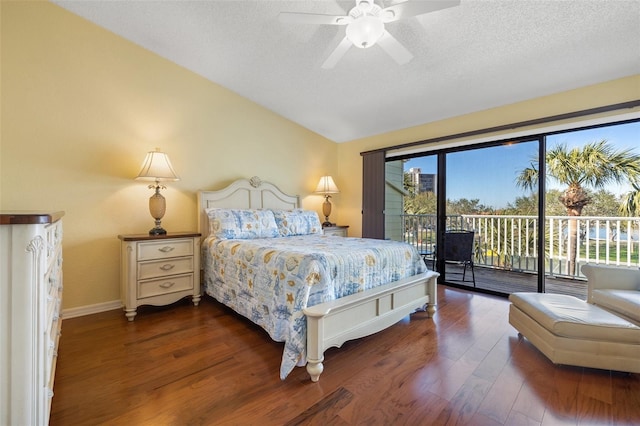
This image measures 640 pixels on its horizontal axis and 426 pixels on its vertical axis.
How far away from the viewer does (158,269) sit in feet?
9.12

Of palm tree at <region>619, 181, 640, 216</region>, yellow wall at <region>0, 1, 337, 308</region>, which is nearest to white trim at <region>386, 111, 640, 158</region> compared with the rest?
palm tree at <region>619, 181, 640, 216</region>

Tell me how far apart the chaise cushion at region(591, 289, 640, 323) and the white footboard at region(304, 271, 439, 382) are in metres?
1.25

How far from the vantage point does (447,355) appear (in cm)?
200

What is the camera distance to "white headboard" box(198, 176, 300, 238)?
3410 millimetres

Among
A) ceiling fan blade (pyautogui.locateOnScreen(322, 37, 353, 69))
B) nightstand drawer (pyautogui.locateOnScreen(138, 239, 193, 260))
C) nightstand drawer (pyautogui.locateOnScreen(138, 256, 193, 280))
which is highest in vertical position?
ceiling fan blade (pyautogui.locateOnScreen(322, 37, 353, 69))

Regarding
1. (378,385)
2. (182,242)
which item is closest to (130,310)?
(182,242)

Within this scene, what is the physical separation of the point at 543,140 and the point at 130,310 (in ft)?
15.4

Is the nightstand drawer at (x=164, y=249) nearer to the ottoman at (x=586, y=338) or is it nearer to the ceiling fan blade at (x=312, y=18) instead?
the ceiling fan blade at (x=312, y=18)

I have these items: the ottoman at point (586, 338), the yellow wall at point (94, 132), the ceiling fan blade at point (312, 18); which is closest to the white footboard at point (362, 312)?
the ottoman at point (586, 338)

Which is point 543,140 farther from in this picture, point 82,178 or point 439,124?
point 82,178

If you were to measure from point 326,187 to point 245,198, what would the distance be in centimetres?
142

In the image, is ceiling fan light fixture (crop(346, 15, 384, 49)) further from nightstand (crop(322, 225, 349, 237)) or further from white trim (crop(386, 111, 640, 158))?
nightstand (crop(322, 225, 349, 237))

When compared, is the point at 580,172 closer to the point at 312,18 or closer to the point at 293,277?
the point at 312,18

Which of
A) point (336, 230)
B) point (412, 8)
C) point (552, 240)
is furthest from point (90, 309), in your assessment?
point (552, 240)
